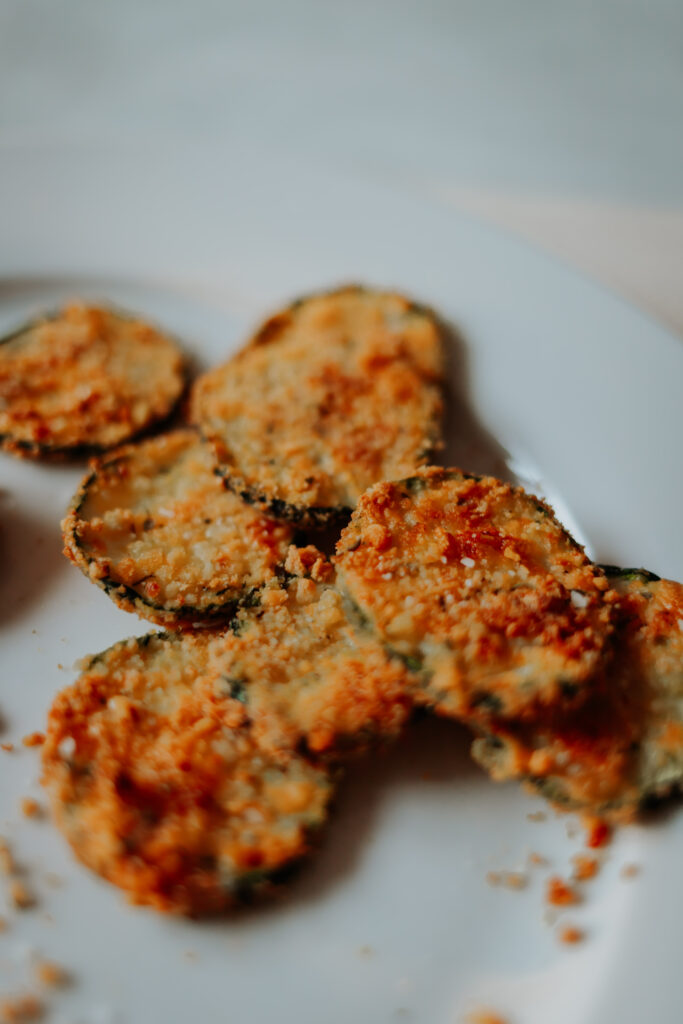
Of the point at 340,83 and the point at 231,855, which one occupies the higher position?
the point at 340,83

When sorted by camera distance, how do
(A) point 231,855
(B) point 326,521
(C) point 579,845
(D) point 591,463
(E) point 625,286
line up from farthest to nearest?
1. (E) point 625,286
2. (D) point 591,463
3. (B) point 326,521
4. (C) point 579,845
5. (A) point 231,855

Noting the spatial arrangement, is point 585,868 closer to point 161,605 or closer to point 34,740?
point 161,605

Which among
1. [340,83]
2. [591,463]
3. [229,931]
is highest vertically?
[340,83]

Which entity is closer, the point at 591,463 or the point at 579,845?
the point at 579,845

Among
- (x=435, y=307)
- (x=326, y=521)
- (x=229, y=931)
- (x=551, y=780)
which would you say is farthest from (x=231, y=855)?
(x=435, y=307)

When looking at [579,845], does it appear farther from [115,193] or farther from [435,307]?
[115,193]

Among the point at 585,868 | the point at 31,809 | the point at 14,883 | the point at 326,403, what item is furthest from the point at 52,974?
the point at 326,403

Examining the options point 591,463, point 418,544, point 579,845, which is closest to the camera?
point 579,845
